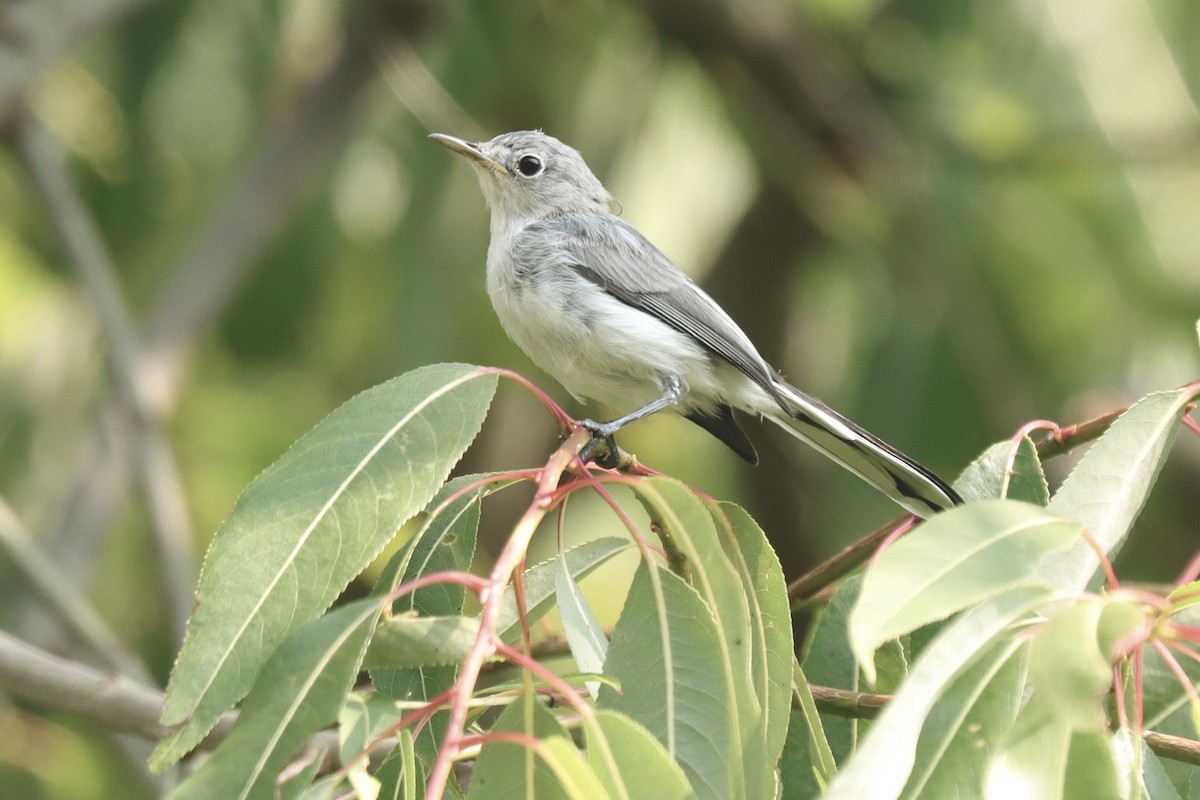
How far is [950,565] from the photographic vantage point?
130 cm

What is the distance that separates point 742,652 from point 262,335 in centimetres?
358

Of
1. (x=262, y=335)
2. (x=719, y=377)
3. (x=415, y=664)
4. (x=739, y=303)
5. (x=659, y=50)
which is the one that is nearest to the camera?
(x=415, y=664)

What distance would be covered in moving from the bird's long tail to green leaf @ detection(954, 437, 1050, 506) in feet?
→ 0.22

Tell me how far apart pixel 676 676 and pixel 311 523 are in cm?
46

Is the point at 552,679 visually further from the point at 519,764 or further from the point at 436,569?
the point at 436,569

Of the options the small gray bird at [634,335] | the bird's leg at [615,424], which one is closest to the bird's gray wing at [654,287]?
the small gray bird at [634,335]

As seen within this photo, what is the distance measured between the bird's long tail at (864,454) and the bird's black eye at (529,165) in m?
1.02

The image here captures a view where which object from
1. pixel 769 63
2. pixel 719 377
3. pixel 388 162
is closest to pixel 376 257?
pixel 388 162

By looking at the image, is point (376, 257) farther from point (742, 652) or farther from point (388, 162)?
point (742, 652)

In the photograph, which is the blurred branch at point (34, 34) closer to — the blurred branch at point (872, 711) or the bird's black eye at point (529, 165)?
the bird's black eye at point (529, 165)

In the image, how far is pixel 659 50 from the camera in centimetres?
564

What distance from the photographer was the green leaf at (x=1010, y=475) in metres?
1.97

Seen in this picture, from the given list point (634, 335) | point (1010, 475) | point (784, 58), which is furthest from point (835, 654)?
point (784, 58)

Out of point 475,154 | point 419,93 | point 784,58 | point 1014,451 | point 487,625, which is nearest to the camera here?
point 487,625
